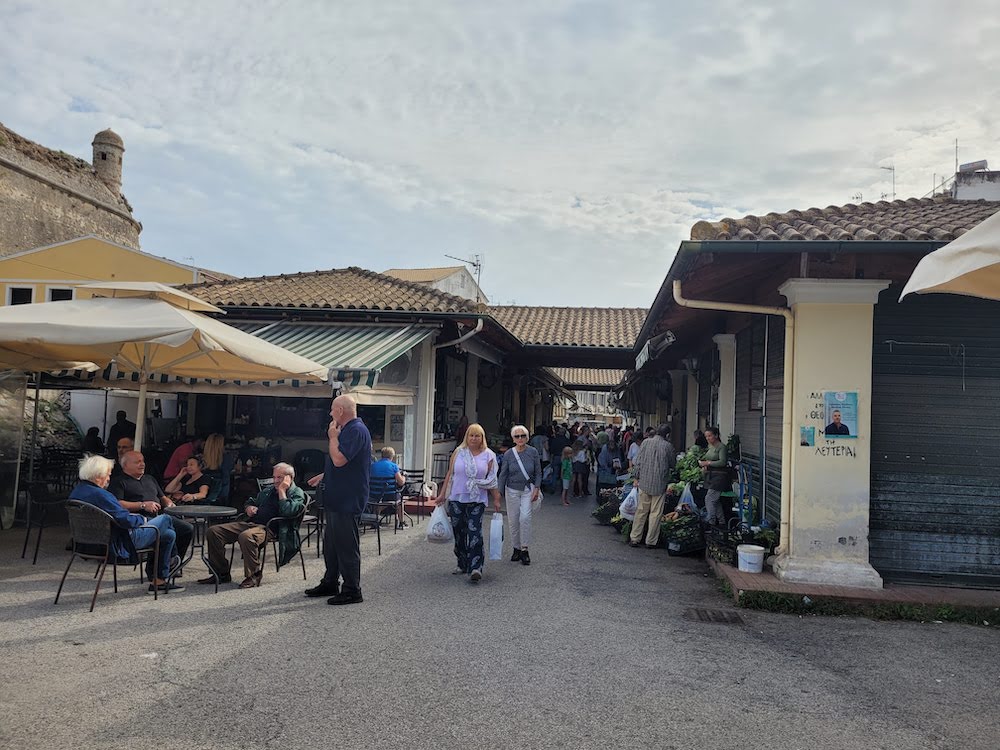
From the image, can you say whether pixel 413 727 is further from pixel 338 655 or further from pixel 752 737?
pixel 752 737

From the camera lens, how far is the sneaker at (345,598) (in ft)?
20.4

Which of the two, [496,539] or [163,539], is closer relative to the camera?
[163,539]

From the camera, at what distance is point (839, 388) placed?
7.02 metres

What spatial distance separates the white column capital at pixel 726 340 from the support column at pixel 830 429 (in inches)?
139

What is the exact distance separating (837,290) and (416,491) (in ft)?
24.3

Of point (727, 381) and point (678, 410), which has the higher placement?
point (727, 381)

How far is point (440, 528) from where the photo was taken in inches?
292

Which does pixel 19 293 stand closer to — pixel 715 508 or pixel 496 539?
pixel 496 539

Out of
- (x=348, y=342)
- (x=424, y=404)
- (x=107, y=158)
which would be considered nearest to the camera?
(x=348, y=342)

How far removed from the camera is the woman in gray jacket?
8.28 meters

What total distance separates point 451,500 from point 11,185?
25018 millimetres

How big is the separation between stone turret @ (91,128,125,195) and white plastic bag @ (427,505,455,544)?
1189 inches

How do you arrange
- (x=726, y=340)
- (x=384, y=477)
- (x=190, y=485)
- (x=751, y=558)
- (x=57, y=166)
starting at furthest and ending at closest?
(x=57, y=166)
(x=726, y=340)
(x=384, y=477)
(x=190, y=485)
(x=751, y=558)

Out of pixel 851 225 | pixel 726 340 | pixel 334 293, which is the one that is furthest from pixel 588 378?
pixel 851 225
